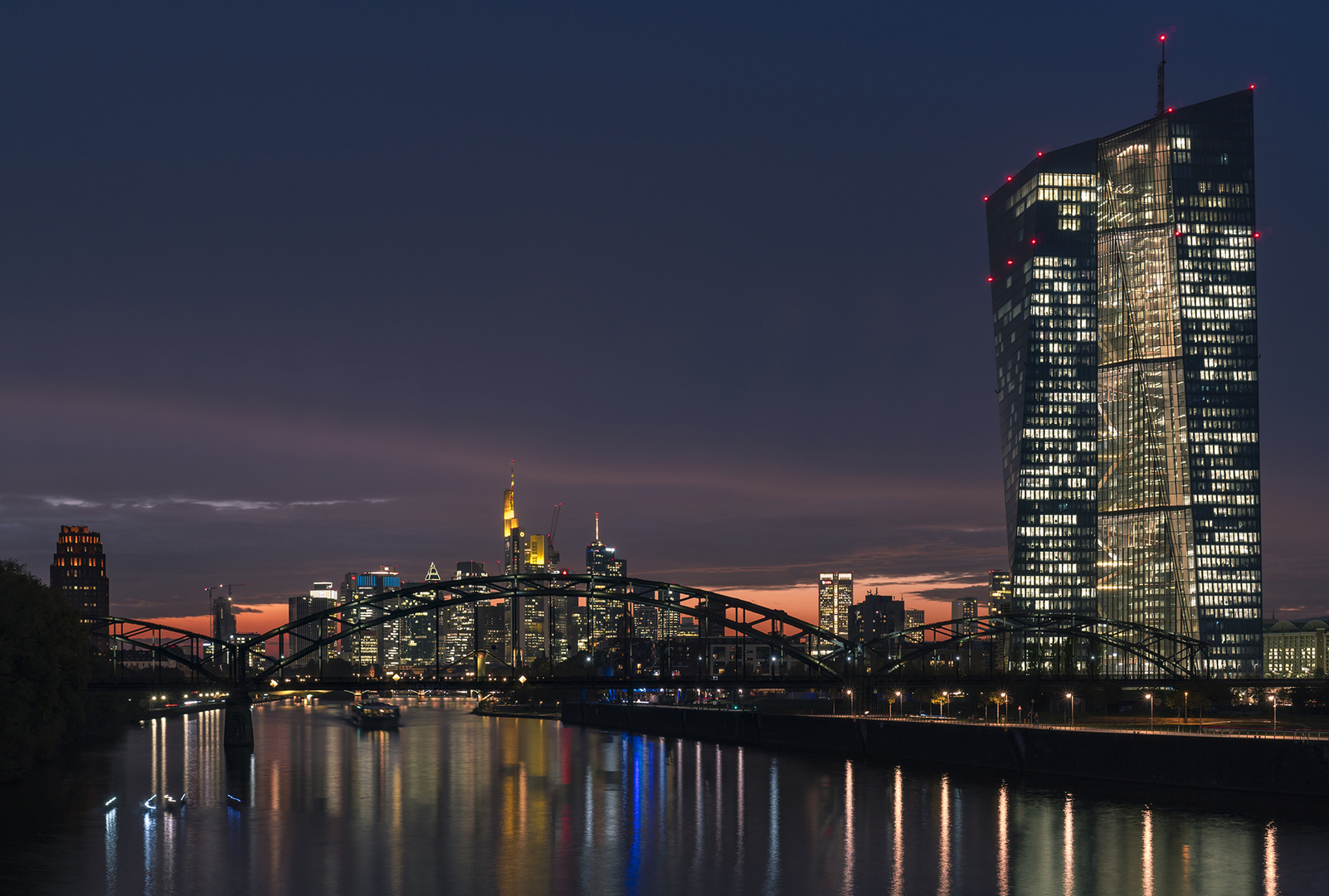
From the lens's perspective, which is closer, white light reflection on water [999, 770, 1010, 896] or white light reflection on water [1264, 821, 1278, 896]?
white light reflection on water [1264, 821, 1278, 896]

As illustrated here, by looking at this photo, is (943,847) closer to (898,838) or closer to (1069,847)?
(898,838)

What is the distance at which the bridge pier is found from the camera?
137000 millimetres

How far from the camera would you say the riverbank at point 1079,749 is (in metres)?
78.9

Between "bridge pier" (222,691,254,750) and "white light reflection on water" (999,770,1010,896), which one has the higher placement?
"white light reflection on water" (999,770,1010,896)

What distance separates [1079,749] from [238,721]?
8706 centimetres

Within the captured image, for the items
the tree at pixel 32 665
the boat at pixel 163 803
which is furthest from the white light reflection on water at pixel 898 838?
the tree at pixel 32 665

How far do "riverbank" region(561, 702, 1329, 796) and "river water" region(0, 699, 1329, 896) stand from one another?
6.76ft

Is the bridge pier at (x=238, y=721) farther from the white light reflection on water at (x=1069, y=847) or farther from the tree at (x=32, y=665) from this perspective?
the white light reflection on water at (x=1069, y=847)

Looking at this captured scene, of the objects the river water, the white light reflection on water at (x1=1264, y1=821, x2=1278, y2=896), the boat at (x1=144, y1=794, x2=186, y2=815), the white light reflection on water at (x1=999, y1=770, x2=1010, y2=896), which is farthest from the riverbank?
the boat at (x1=144, y1=794, x2=186, y2=815)

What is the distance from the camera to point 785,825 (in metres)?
73.3

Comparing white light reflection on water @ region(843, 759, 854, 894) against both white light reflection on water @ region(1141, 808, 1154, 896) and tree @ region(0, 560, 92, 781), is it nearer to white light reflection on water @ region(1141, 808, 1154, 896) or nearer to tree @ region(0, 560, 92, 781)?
white light reflection on water @ region(1141, 808, 1154, 896)

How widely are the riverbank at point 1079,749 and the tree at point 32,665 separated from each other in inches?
2633

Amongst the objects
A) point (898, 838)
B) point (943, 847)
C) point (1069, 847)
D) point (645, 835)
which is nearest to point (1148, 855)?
point (1069, 847)

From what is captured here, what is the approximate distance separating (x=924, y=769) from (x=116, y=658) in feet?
279
